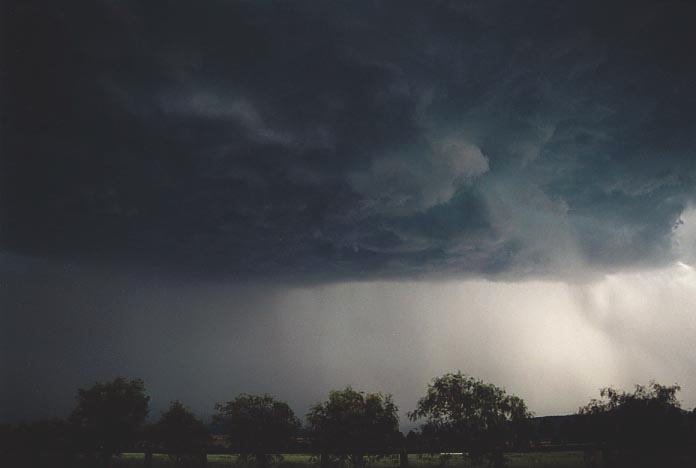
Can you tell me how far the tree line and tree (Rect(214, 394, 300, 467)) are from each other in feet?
0.40

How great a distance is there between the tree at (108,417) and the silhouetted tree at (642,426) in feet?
186

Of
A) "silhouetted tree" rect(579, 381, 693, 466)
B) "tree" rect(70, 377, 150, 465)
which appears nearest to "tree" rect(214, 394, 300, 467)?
"tree" rect(70, 377, 150, 465)

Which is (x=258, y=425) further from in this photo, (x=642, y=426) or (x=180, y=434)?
(x=642, y=426)

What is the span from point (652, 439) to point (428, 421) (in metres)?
20.1

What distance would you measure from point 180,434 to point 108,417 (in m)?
10.2

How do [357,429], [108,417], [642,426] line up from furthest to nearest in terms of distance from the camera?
[108,417] → [357,429] → [642,426]

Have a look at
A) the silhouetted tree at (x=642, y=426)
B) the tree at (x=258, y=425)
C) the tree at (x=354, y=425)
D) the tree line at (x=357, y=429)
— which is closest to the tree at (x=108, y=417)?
the tree line at (x=357, y=429)

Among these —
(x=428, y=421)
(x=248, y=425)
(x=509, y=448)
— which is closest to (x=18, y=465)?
(x=248, y=425)

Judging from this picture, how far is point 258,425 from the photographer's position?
53.5m

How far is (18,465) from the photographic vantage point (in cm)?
5056

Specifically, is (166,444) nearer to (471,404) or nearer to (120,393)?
(120,393)

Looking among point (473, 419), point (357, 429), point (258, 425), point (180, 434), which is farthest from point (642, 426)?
point (180, 434)

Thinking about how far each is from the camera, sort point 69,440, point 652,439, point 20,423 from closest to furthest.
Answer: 1. point 652,439
2. point 69,440
3. point 20,423

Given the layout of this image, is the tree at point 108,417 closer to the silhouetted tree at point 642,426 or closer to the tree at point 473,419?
the tree at point 473,419
